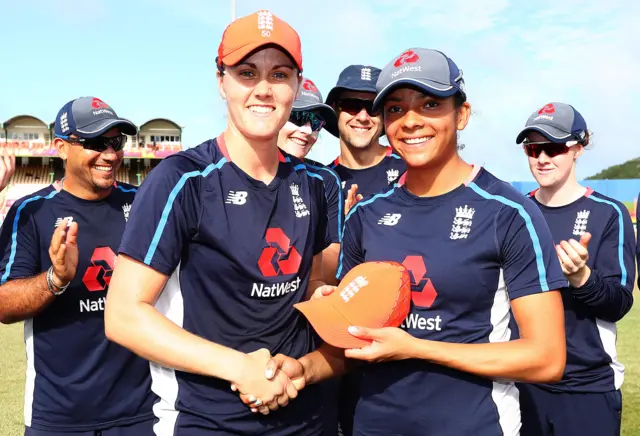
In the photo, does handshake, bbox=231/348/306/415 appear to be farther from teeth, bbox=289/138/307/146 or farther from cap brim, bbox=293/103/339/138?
cap brim, bbox=293/103/339/138

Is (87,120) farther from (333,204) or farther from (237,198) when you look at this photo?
(237,198)

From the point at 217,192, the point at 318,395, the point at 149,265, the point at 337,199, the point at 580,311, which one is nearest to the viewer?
the point at 149,265

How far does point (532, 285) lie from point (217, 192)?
51.6 inches

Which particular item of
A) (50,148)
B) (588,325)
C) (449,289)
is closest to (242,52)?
(449,289)

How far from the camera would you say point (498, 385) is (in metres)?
2.55

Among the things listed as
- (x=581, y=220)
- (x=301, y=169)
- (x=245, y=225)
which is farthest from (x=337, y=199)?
(x=581, y=220)

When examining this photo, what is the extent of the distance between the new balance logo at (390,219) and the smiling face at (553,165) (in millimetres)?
1791

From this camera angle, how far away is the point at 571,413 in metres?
3.81

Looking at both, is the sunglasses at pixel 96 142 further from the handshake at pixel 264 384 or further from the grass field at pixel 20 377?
the grass field at pixel 20 377

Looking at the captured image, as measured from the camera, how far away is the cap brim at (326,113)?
4.40 metres

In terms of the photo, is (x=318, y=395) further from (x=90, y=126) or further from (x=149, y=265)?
(x=90, y=126)

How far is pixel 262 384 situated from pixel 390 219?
915mm

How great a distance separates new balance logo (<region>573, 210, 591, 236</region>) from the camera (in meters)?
3.93

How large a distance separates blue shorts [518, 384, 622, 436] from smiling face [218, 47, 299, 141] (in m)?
2.53
